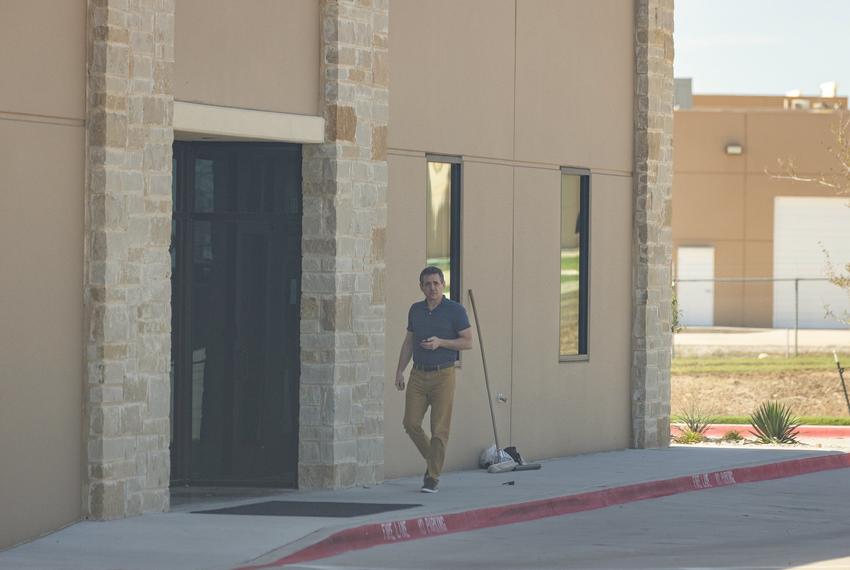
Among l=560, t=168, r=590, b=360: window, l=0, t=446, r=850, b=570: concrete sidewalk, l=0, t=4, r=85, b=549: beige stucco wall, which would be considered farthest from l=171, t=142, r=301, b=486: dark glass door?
l=560, t=168, r=590, b=360: window

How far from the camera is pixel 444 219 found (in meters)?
18.5

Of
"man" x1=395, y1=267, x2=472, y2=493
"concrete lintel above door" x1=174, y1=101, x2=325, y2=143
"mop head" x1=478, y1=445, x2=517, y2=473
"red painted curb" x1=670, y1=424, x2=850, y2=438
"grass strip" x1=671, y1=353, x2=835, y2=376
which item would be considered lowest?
"red painted curb" x1=670, y1=424, x2=850, y2=438

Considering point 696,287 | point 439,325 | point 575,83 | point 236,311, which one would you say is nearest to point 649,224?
point 575,83

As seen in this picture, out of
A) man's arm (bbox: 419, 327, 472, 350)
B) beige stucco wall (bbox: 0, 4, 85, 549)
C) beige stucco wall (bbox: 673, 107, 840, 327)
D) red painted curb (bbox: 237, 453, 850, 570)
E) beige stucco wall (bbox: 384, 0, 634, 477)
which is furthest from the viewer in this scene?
beige stucco wall (bbox: 673, 107, 840, 327)

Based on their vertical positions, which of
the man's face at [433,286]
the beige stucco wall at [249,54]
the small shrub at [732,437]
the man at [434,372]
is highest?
the beige stucco wall at [249,54]

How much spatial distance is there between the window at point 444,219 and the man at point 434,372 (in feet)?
7.22

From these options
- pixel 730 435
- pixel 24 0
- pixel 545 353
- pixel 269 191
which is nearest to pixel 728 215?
pixel 730 435

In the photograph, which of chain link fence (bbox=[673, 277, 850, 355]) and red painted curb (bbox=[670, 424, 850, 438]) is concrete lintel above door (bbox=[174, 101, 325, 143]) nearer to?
red painted curb (bbox=[670, 424, 850, 438])

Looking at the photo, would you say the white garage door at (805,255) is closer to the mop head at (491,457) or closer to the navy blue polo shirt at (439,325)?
the mop head at (491,457)

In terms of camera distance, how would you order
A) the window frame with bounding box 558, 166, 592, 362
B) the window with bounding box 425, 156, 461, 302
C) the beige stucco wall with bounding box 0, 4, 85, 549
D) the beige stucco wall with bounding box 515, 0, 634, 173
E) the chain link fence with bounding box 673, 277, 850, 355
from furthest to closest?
the chain link fence with bounding box 673, 277, 850, 355 → the window frame with bounding box 558, 166, 592, 362 → the beige stucco wall with bounding box 515, 0, 634, 173 → the window with bounding box 425, 156, 461, 302 → the beige stucco wall with bounding box 0, 4, 85, 549

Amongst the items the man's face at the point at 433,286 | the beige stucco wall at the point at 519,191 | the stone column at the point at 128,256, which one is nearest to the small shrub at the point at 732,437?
the beige stucco wall at the point at 519,191

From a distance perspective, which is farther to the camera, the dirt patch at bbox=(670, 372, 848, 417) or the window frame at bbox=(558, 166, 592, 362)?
the dirt patch at bbox=(670, 372, 848, 417)

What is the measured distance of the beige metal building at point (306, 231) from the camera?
13.7 meters

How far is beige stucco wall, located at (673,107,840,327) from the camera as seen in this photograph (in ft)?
184
